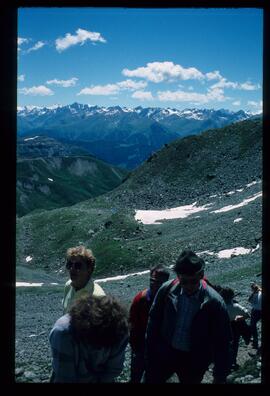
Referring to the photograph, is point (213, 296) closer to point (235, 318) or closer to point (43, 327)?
point (235, 318)

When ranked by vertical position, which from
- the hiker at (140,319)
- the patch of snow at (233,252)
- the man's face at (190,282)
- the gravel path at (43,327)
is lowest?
the gravel path at (43,327)

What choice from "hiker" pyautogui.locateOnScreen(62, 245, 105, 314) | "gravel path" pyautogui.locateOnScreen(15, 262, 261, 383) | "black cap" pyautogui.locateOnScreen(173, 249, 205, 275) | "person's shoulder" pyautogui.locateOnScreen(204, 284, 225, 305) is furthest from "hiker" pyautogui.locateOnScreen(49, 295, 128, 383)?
"gravel path" pyautogui.locateOnScreen(15, 262, 261, 383)

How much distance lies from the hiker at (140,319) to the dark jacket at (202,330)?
1.25 m

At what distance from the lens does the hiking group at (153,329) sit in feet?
13.1

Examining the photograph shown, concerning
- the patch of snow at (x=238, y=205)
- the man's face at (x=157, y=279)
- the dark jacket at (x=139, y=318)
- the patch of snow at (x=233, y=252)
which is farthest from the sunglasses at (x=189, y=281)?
the patch of snow at (x=238, y=205)

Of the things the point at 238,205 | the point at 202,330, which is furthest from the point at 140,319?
the point at 238,205

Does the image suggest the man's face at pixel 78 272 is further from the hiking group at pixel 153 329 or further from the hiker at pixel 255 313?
the hiker at pixel 255 313

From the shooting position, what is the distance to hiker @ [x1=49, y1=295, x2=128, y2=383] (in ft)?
13.0

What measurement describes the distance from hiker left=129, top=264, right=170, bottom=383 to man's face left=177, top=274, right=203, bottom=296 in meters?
1.37

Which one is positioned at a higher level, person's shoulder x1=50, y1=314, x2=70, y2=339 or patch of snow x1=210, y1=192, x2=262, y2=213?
patch of snow x1=210, y1=192, x2=262, y2=213

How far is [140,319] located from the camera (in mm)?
6840

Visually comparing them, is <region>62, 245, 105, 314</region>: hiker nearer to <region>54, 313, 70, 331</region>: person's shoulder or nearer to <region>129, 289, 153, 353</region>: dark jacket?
<region>129, 289, 153, 353</region>: dark jacket
